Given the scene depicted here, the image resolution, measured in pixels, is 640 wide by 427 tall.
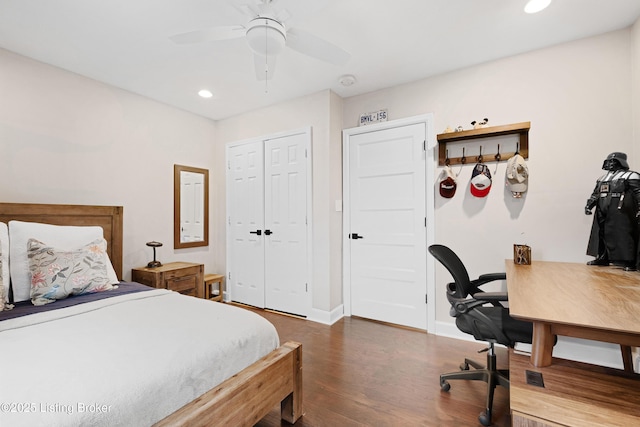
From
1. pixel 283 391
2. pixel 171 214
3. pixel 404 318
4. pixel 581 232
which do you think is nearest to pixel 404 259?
pixel 404 318

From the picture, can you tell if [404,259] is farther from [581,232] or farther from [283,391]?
[283,391]

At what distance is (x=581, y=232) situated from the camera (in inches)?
88.9

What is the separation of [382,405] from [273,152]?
9.33ft

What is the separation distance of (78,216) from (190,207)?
4.19 ft

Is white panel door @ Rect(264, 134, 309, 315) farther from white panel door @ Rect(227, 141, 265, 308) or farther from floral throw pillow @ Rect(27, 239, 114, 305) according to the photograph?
floral throw pillow @ Rect(27, 239, 114, 305)

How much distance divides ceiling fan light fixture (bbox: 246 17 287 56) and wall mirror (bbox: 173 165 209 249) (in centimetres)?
253

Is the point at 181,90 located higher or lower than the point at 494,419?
higher

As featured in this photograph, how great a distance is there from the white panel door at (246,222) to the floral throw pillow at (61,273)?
1.78 m

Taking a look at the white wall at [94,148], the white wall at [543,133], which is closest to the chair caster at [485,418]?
the white wall at [543,133]

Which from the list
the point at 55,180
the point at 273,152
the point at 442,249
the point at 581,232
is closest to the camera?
the point at 442,249

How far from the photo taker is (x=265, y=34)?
1.59m

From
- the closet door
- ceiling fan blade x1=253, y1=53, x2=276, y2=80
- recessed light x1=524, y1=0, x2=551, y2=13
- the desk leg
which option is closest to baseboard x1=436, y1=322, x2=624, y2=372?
the desk leg

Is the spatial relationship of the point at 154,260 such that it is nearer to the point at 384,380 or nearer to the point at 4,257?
the point at 4,257

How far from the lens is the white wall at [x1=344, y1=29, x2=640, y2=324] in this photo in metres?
2.21
